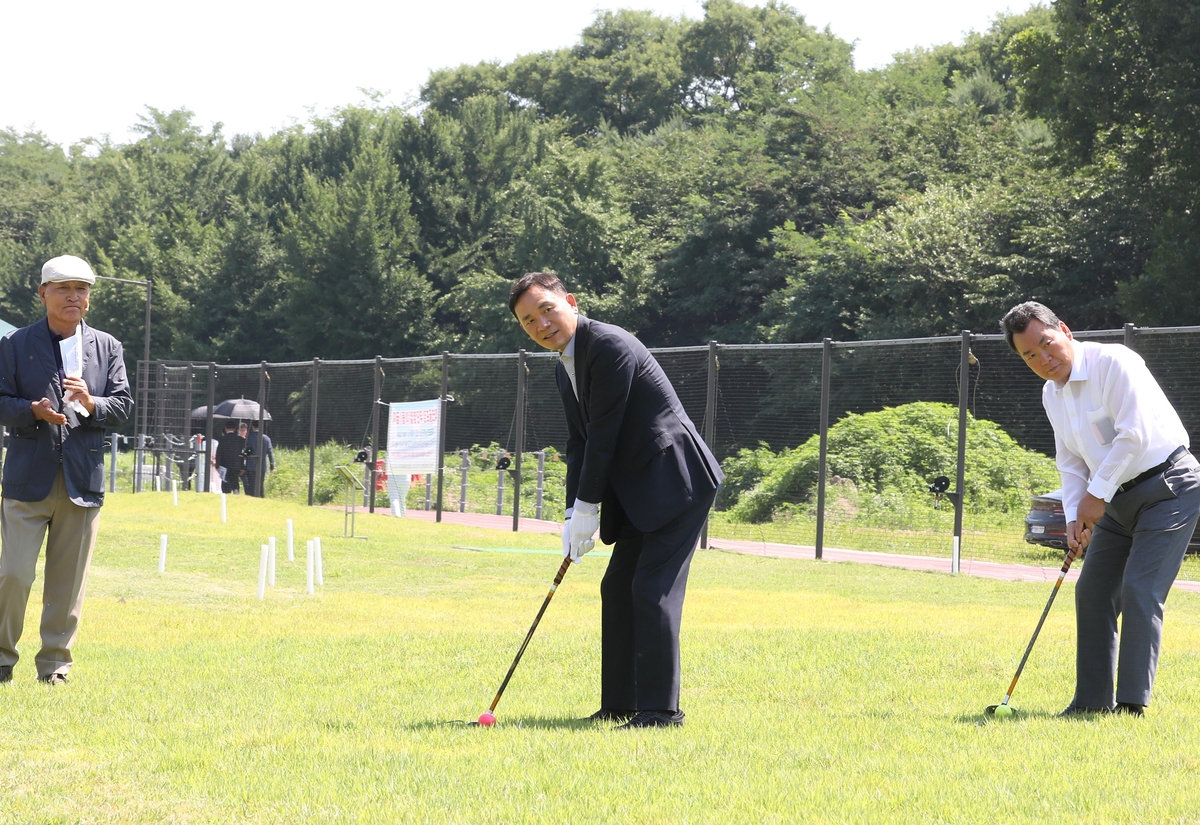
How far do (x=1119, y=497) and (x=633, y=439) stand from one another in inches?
84.9

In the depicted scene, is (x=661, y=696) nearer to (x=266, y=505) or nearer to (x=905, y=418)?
(x=905, y=418)

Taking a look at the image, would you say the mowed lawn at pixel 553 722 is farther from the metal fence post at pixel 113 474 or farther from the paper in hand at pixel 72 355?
the metal fence post at pixel 113 474

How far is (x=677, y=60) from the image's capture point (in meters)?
62.9

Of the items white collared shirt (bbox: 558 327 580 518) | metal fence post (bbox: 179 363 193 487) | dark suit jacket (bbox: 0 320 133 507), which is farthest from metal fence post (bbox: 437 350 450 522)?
white collared shirt (bbox: 558 327 580 518)

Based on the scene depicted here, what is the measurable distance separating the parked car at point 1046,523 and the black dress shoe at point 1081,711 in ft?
34.3

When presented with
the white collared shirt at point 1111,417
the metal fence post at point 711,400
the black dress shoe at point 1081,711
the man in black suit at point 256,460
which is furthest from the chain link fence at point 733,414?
the black dress shoe at point 1081,711

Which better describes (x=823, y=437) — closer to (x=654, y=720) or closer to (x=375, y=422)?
(x=375, y=422)

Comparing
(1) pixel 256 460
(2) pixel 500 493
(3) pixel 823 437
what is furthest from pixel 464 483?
(3) pixel 823 437

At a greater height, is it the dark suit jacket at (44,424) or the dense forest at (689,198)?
the dense forest at (689,198)

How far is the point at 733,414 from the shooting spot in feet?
69.5

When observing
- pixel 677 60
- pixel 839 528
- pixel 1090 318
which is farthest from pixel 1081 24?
pixel 677 60

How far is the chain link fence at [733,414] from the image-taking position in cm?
1709

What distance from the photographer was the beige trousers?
269 inches

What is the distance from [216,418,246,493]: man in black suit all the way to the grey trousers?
25.3 metres
